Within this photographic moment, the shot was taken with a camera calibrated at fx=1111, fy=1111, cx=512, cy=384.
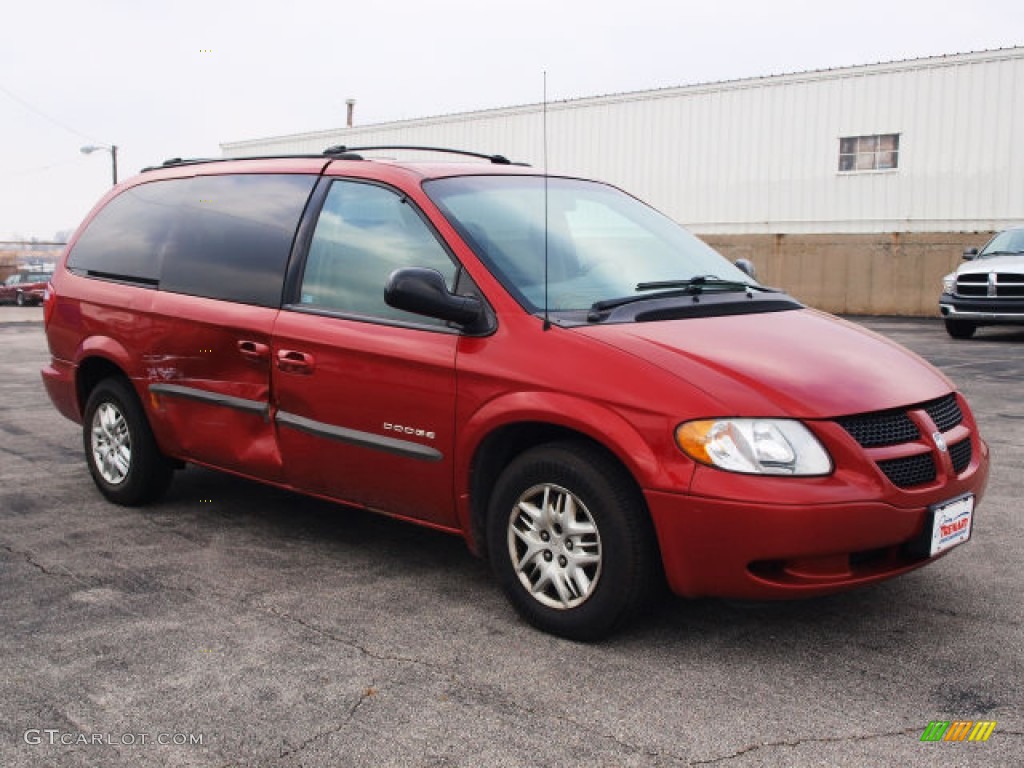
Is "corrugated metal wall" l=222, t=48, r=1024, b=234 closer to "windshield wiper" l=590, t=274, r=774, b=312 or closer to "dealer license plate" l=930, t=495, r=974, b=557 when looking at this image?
"windshield wiper" l=590, t=274, r=774, b=312

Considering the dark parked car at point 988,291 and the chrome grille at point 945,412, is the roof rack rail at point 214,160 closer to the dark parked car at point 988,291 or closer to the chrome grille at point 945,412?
the chrome grille at point 945,412

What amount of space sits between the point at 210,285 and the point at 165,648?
1953 millimetres

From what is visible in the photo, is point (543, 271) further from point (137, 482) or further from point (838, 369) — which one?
point (137, 482)

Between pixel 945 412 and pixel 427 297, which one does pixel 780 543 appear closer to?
pixel 945 412

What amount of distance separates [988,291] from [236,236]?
1316 cm

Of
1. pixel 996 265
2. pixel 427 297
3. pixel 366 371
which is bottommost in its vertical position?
pixel 366 371

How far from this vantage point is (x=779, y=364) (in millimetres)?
3650

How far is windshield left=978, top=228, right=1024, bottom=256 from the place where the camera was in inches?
640

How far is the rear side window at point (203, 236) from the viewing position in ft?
16.0

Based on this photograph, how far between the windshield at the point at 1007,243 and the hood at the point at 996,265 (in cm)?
25

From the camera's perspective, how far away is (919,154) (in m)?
23.1

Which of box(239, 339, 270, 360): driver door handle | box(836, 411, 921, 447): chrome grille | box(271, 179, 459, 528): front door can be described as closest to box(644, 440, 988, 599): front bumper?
box(836, 411, 921, 447): chrome grille

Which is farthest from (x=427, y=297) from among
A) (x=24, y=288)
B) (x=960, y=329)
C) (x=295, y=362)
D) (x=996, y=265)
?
(x=24, y=288)

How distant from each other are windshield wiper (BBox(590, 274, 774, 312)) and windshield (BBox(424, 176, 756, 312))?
0.02 m
